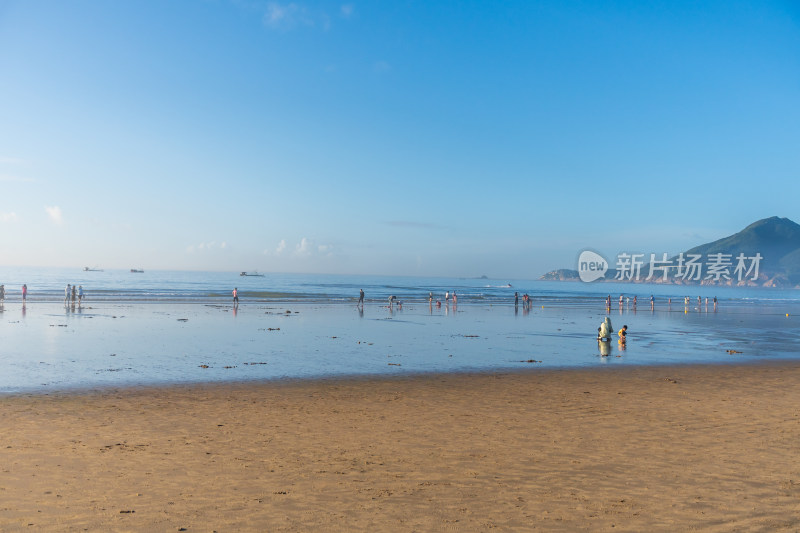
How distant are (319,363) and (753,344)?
75.0 feet

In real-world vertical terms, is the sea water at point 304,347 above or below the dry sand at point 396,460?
below

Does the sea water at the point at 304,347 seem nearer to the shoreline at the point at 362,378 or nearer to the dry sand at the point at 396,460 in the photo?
the shoreline at the point at 362,378

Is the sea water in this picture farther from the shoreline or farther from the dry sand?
the dry sand

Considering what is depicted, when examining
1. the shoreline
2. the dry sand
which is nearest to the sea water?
the shoreline

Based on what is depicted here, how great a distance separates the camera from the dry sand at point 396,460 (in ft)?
21.0

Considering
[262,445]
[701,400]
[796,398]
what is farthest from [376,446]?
[796,398]

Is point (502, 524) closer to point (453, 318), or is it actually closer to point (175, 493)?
point (175, 493)

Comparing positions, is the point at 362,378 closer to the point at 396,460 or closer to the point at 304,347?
the point at 304,347

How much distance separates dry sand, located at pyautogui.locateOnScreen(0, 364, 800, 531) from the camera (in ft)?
21.0

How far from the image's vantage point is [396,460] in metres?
8.66

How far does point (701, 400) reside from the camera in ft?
45.5

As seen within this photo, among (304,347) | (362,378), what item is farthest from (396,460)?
(304,347)

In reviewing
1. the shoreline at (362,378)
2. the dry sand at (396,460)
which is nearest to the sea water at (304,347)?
the shoreline at (362,378)

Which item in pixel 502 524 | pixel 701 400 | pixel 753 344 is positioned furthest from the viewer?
pixel 753 344
